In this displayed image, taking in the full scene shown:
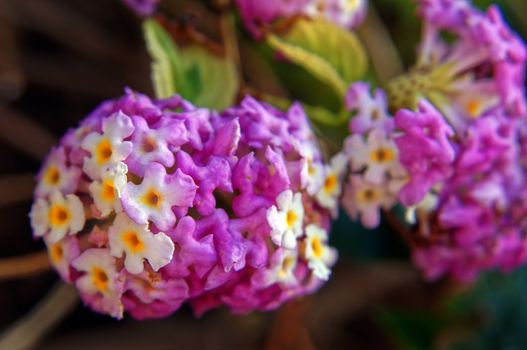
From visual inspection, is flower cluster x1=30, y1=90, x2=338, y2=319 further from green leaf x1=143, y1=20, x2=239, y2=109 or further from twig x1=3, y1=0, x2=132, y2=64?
twig x1=3, y1=0, x2=132, y2=64

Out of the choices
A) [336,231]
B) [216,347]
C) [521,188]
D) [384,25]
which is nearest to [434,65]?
[521,188]

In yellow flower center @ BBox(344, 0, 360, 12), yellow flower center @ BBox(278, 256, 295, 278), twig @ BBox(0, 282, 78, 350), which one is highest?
yellow flower center @ BBox(344, 0, 360, 12)

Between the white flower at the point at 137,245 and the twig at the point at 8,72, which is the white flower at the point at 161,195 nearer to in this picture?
the white flower at the point at 137,245

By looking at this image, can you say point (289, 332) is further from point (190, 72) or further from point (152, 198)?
point (152, 198)

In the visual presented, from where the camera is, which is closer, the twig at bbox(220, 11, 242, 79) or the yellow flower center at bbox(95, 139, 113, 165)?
the yellow flower center at bbox(95, 139, 113, 165)

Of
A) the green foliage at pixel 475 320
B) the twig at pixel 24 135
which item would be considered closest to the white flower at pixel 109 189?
the twig at pixel 24 135

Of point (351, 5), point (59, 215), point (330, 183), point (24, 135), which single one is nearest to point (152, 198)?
point (59, 215)

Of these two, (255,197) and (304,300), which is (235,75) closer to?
(255,197)

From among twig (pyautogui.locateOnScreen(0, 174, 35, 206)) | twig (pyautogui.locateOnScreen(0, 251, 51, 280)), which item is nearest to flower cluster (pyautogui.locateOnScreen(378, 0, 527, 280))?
twig (pyautogui.locateOnScreen(0, 251, 51, 280))
